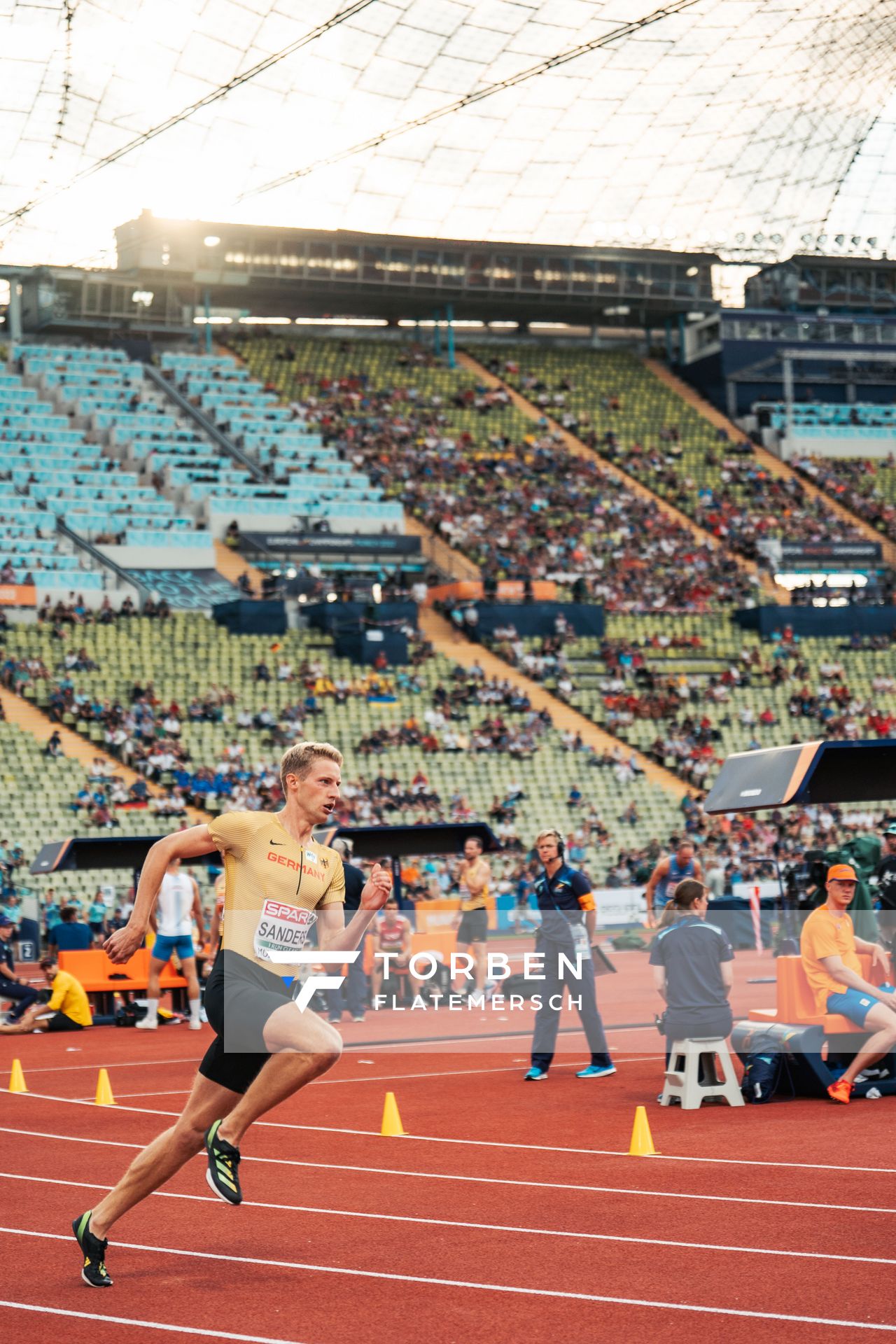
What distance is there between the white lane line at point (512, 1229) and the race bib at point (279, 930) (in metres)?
1.84

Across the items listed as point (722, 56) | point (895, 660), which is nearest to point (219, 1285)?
point (895, 660)

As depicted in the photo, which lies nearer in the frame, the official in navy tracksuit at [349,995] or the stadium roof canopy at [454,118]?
the official in navy tracksuit at [349,995]

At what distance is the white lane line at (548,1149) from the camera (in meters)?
8.77

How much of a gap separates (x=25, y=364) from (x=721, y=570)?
2205cm

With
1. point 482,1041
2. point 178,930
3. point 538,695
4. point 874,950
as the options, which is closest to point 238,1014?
point 874,950

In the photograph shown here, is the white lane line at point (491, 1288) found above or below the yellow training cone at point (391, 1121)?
above

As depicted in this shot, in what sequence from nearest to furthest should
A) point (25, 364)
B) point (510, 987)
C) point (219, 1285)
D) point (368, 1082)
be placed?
point (219, 1285) < point (368, 1082) < point (510, 987) < point (25, 364)

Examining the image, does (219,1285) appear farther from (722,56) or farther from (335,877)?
(722,56)

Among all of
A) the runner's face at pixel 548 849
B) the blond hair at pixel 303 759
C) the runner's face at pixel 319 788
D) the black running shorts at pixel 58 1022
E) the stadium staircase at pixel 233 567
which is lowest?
the black running shorts at pixel 58 1022

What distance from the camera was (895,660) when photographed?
45.8 m

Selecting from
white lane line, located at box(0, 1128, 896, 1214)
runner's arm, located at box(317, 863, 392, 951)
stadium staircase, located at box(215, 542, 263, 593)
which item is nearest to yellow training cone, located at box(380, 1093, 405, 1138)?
white lane line, located at box(0, 1128, 896, 1214)

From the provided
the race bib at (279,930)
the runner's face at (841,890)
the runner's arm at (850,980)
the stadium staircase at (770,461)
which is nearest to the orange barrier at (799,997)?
the runner's arm at (850,980)

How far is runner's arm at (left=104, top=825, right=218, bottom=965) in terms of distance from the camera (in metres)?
5.66

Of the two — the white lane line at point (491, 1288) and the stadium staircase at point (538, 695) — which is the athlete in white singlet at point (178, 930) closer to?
the white lane line at point (491, 1288)
